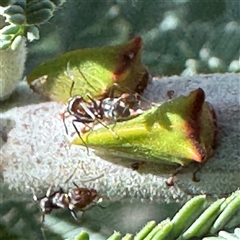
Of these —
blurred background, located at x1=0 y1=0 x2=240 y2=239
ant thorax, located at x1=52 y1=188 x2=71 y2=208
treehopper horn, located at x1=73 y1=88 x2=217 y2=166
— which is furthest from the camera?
blurred background, located at x1=0 y1=0 x2=240 y2=239

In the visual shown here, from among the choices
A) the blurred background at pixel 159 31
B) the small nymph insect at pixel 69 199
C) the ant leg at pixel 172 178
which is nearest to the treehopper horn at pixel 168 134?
the ant leg at pixel 172 178

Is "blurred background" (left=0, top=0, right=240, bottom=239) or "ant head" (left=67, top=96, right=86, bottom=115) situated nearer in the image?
"ant head" (left=67, top=96, right=86, bottom=115)

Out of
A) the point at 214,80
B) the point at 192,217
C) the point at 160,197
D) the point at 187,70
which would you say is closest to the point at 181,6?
the point at 187,70

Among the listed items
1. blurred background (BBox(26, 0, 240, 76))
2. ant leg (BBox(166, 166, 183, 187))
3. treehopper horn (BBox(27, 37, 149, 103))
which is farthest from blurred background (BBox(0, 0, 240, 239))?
ant leg (BBox(166, 166, 183, 187))

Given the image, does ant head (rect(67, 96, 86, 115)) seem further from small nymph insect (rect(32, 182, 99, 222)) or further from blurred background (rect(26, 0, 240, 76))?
blurred background (rect(26, 0, 240, 76))

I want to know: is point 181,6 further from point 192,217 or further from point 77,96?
point 192,217

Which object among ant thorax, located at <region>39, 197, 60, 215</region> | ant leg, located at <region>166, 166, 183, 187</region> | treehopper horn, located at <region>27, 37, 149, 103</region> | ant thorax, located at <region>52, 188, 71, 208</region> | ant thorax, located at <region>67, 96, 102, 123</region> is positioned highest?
treehopper horn, located at <region>27, 37, 149, 103</region>
